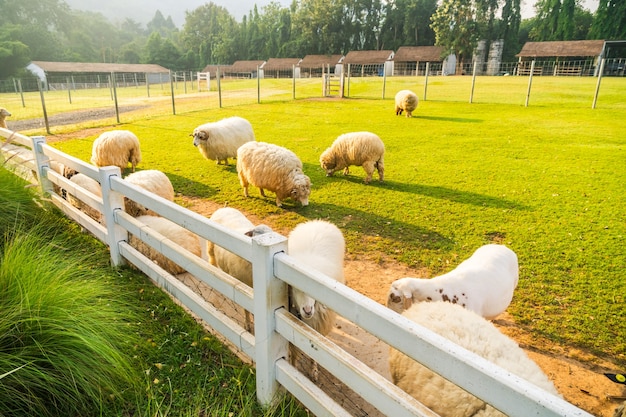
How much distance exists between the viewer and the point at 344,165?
368 inches

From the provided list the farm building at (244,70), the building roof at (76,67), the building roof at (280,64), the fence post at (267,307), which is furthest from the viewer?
the farm building at (244,70)

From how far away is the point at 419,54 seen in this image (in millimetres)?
60969

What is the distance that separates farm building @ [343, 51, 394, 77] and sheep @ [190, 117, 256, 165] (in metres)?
52.9

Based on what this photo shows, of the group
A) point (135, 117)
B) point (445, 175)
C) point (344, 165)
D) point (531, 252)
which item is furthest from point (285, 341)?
point (135, 117)

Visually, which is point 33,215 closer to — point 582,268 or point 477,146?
point 582,268

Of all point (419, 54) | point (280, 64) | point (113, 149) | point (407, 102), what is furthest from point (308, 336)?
point (280, 64)

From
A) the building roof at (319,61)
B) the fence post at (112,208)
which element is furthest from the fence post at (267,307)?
the building roof at (319,61)

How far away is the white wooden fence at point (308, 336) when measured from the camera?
53.4 inches

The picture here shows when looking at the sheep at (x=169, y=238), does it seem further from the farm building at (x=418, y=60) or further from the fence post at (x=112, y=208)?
the farm building at (x=418, y=60)

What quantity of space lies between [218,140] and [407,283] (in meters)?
8.24

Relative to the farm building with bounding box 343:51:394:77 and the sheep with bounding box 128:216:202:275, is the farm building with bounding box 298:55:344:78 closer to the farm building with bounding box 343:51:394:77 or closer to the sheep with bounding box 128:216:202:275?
the farm building with bounding box 343:51:394:77

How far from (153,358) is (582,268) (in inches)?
211

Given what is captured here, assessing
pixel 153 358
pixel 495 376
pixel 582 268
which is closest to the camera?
pixel 495 376

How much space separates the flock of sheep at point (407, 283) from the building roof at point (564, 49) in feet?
184
